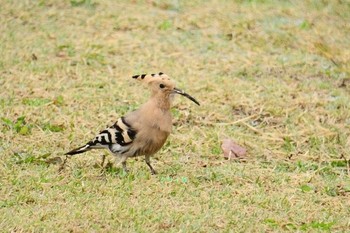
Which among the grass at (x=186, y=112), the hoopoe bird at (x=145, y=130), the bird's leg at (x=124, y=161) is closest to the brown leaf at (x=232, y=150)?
the grass at (x=186, y=112)

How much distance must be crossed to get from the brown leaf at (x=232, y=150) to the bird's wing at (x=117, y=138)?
3.13 ft

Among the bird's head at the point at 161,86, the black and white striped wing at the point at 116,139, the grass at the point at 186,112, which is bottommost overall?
the grass at the point at 186,112

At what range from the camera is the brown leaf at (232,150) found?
6410 mm

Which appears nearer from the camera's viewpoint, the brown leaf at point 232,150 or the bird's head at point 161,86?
the bird's head at point 161,86

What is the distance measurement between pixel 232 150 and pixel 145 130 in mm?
1020

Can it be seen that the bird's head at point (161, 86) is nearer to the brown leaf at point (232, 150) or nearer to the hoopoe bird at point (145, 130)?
the hoopoe bird at point (145, 130)

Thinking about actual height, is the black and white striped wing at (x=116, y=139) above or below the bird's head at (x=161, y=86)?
below

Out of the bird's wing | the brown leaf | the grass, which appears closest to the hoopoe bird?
the bird's wing

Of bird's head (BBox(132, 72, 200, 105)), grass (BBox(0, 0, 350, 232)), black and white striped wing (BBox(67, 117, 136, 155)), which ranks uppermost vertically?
bird's head (BBox(132, 72, 200, 105))

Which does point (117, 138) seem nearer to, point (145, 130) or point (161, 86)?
point (145, 130)

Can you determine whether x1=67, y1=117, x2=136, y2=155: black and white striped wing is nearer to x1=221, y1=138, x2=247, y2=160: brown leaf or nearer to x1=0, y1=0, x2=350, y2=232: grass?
x1=0, y1=0, x2=350, y2=232: grass

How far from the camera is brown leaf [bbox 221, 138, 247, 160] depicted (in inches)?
252

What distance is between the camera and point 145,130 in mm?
5699

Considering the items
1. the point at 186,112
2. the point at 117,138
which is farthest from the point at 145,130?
the point at 186,112
